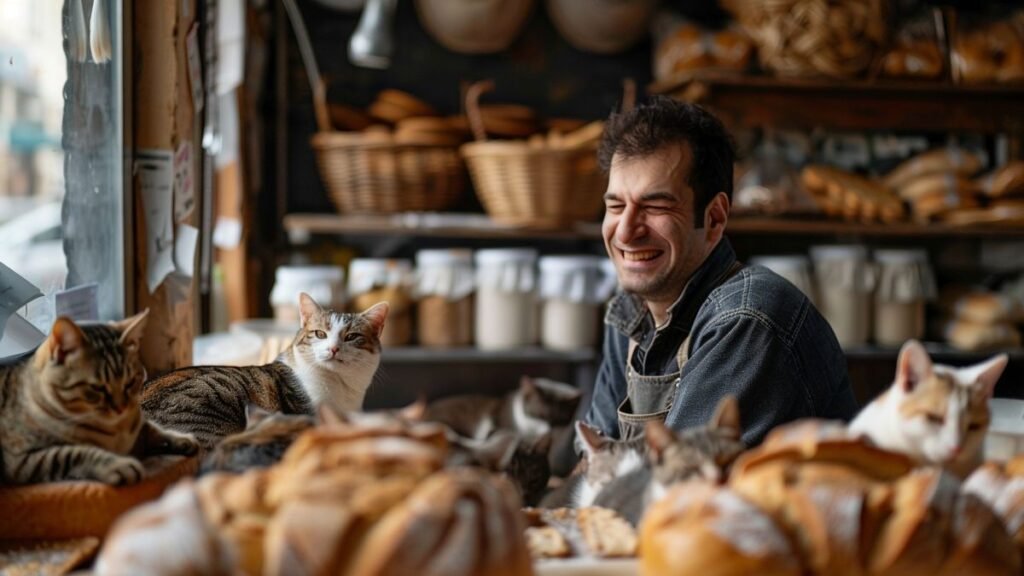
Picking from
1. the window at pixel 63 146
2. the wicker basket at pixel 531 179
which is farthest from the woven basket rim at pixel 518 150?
the window at pixel 63 146

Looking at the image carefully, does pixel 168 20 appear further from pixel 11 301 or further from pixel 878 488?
pixel 878 488

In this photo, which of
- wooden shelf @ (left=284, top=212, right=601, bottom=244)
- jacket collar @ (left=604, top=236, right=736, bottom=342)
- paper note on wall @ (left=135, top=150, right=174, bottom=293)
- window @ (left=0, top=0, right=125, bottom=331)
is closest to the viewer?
window @ (left=0, top=0, right=125, bottom=331)

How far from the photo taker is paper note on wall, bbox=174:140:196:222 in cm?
170

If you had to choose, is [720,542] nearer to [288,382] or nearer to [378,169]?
[288,382]

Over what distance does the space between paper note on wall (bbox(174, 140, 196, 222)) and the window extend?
0.09 meters

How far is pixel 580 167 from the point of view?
3076 millimetres

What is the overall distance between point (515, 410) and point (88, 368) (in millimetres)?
2275

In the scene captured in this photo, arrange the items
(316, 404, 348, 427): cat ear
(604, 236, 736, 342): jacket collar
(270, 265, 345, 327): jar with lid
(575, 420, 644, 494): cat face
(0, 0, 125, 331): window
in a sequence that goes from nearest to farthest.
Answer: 1. (316, 404, 348, 427): cat ear
2. (575, 420, 644, 494): cat face
3. (0, 0, 125, 331): window
4. (604, 236, 736, 342): jacket collar
5. (270, 265, 345, 327): jar with lid

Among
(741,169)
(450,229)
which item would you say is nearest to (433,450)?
(450,229)

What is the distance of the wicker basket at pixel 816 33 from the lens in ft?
10.3

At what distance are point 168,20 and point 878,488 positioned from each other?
1394mm

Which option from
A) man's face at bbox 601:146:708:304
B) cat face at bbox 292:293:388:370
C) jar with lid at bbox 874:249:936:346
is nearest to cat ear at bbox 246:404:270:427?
cat face at bbox 292:293:388:370

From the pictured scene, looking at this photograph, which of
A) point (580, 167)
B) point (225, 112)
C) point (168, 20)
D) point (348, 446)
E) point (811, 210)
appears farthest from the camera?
point (811, 210)

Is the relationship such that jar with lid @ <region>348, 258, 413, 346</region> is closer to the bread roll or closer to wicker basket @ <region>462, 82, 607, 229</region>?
wicker basket @ <region>462, 82, 607, 229</region>
